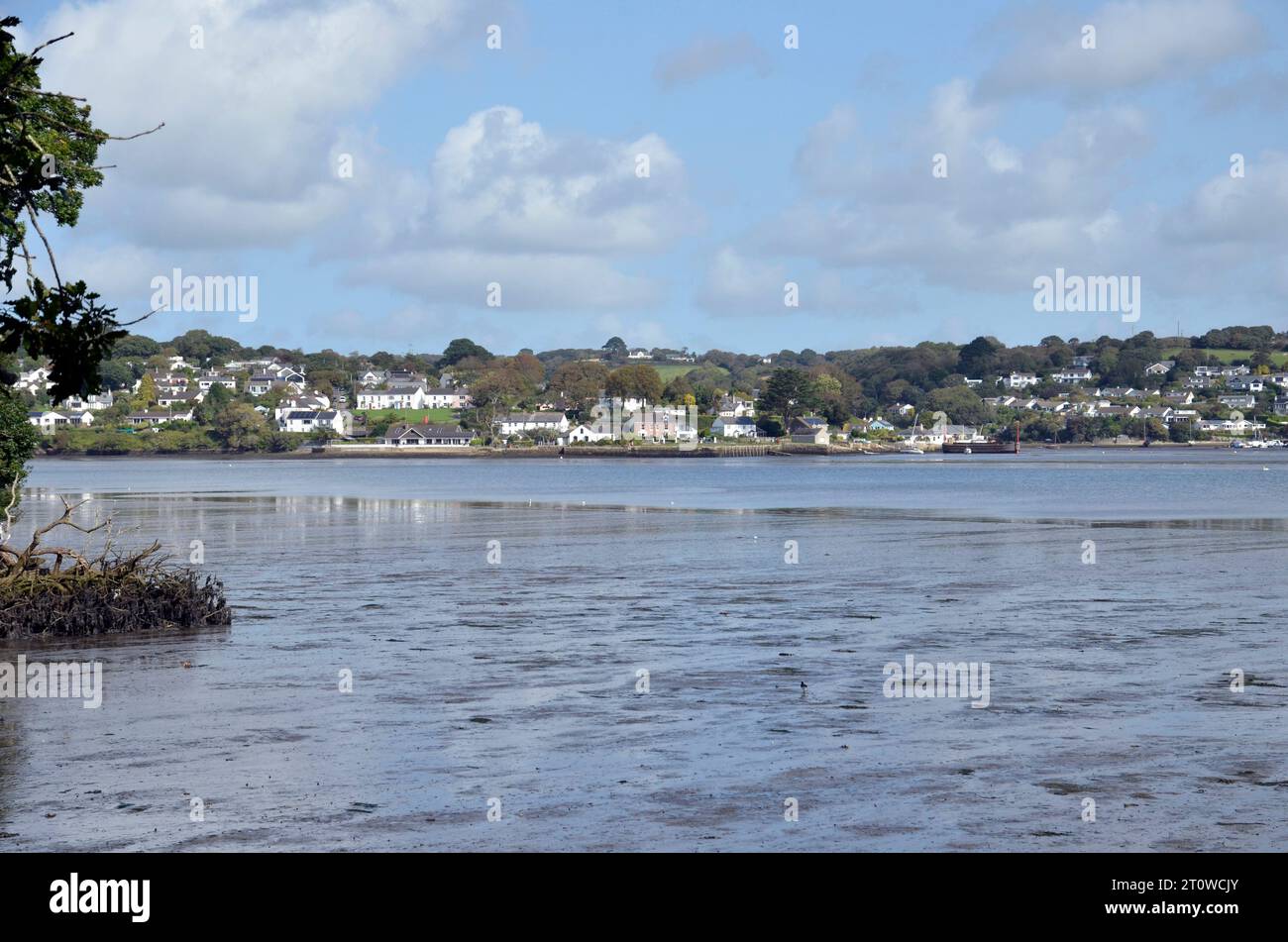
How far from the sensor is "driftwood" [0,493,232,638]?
25594 mm

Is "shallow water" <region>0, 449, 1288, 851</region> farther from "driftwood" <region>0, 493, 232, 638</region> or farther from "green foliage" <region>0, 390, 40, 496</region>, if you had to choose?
"green foliage" <region>0, 390, 40, 496</region>

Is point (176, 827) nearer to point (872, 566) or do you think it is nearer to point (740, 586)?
point (740, 586)

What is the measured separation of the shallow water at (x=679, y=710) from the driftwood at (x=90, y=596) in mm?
866

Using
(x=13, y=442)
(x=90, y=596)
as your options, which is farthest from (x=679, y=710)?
(x=13, y=442)

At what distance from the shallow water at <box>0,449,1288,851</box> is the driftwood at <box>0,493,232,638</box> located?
34.1 inches

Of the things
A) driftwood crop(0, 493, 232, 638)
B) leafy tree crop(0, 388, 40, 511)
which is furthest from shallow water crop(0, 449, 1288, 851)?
leafy tree crop(0, 388, 40, 511)

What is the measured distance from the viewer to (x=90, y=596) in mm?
26391

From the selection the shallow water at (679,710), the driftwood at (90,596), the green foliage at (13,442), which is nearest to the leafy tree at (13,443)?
the green foliage at (13,442)

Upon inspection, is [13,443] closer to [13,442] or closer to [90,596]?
[13,442]

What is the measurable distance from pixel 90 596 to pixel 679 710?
12.0 meters

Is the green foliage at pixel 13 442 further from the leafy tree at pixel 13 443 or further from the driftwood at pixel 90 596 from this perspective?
the driftwood at pixel 90 596

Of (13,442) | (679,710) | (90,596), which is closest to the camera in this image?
(679,710)

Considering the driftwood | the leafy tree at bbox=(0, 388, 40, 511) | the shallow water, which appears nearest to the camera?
the shallow water
